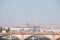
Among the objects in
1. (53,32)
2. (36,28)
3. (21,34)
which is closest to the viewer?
(21,34)

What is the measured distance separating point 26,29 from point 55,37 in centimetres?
107

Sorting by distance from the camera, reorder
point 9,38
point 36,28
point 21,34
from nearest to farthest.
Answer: point 9,38
point 21,34
point 36,28

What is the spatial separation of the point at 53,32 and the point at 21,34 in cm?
96

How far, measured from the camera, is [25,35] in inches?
184

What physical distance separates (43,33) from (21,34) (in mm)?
657

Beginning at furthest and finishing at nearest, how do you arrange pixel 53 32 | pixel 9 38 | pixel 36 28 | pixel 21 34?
pixel 36 28, pixel 53 32, pixel 21 34, pixel 9 38

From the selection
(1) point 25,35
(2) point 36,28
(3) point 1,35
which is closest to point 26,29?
(2) point 36,28

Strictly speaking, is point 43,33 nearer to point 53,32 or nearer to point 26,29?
point 53,32

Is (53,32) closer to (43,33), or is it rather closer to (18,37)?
(43,33)

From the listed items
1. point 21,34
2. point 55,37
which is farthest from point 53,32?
point 21,34

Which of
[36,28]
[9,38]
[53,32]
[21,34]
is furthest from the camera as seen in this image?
[36,28]

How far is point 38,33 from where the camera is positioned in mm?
4738

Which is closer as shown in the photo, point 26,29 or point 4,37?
point 4,37

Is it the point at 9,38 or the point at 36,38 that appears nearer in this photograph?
the point at 9,38
